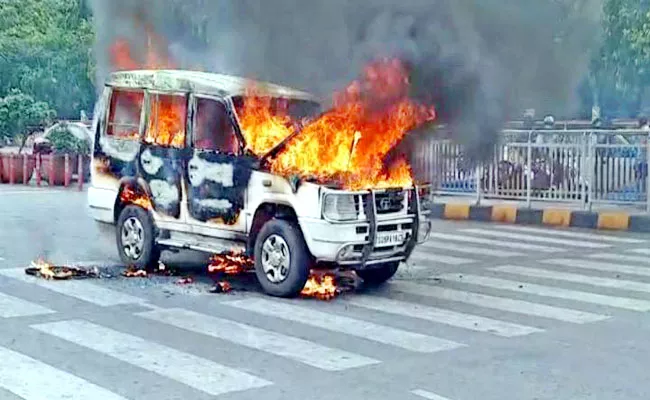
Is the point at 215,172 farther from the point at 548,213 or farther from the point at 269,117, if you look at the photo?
the point at 548,213

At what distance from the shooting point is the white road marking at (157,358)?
5695 millimetres

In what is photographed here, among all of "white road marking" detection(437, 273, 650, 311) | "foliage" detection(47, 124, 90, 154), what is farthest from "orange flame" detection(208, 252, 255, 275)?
"foliage" detection(47, 124, 90, 154)

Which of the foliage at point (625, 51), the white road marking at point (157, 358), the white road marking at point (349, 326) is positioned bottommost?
the white road marking at point (157, 358)

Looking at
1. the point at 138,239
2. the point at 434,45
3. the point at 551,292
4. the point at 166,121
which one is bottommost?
the point at 551,292

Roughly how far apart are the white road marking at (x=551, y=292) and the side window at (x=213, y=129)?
8.33ft

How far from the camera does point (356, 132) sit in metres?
8.88

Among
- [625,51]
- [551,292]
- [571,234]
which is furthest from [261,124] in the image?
[625,51]

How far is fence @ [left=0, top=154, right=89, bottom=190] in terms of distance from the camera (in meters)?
23.8

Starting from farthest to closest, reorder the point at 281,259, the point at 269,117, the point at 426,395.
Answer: the point at 269,117
the point at 281,259
the point at 426,395

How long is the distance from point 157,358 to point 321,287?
2.85 meters

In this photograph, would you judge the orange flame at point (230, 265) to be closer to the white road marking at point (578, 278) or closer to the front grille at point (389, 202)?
the front grille at point (389, 202)

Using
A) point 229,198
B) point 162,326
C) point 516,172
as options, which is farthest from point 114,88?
point 516,172

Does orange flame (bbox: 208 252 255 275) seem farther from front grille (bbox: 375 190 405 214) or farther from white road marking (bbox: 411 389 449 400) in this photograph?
white road marking (bbox: 411 389 449 400)

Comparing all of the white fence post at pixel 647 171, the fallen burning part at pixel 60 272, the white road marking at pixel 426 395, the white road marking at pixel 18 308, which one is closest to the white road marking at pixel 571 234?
the white fence post at pixel 647 171
